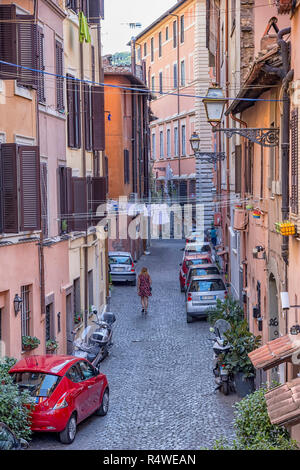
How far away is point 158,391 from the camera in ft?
56.0

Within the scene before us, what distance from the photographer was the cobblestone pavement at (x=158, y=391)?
44.2 feet

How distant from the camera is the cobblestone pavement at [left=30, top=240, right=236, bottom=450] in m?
13.5

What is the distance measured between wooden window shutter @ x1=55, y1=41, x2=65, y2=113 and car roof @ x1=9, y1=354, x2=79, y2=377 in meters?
8.00

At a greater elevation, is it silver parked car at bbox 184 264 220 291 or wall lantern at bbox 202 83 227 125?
wall lantern at bbox 202 83 227 125

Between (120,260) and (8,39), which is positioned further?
(120,260)

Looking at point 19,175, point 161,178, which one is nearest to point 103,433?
point 19,175

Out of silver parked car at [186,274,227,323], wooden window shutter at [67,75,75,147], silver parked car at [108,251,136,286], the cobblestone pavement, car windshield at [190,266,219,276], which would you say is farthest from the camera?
silver parked car at [108,251,136,286]

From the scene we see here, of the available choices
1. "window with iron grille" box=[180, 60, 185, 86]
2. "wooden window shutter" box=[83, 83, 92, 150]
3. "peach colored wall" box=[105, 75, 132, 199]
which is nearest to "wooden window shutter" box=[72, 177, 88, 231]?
"wooden window shutter" box=[83, 83, 92, 150]

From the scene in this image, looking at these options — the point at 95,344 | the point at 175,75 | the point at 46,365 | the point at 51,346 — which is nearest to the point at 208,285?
the point at 95,344

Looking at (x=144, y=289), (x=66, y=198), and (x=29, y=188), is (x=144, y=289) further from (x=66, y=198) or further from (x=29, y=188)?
(x=29, y=188)

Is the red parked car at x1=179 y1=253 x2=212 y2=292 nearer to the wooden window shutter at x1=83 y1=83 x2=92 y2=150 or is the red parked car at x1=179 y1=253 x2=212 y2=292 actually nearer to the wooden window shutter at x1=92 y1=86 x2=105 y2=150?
the wooden window shutter at x1=92 y1=86 x2=105 y2=150

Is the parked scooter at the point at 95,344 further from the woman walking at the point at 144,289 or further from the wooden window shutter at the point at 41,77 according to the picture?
the wooden window shutter at the point at 41,77

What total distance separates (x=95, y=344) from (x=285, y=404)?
1128 centimetres

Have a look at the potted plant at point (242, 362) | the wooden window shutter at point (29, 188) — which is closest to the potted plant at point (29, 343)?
the wooden window shutter at point (29, 188)
